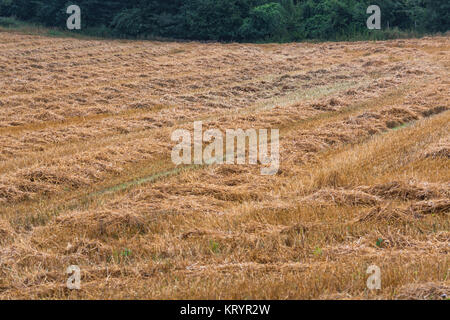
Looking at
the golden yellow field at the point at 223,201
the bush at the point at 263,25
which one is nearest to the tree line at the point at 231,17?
the bush at the point at 263,25

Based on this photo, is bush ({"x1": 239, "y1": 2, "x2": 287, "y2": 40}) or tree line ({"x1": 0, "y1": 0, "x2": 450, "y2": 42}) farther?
bush ({"x1": 239, "y1": 2, "x2": 287, "y2": 40})

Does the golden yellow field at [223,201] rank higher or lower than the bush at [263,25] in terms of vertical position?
lower

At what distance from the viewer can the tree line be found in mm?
47875

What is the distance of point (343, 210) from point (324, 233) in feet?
3.03

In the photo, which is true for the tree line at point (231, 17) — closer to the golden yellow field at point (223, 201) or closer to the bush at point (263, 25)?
the bush at point (263, 25)

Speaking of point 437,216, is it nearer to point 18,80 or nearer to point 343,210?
point 343,210

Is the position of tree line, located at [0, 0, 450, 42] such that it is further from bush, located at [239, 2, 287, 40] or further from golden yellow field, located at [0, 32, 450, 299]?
golden yellow field, located at [0, 32, 450, 299]

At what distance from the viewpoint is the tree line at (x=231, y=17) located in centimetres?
4788

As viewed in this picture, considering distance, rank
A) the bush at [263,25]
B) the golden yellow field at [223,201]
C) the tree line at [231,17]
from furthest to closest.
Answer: the bush at [263,25] → the tree line at [231,17] → the golden yellow field at [223,201]

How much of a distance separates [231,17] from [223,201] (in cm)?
4462

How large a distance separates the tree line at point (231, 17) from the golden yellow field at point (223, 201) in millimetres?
31237

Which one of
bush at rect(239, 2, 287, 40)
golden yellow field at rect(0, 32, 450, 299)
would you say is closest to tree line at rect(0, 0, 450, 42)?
bush at rect(239, 2, 287, 40)

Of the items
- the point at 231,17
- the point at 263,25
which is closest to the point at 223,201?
the point at 263,25

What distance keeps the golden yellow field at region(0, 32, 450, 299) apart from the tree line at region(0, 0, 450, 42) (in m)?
31.2
